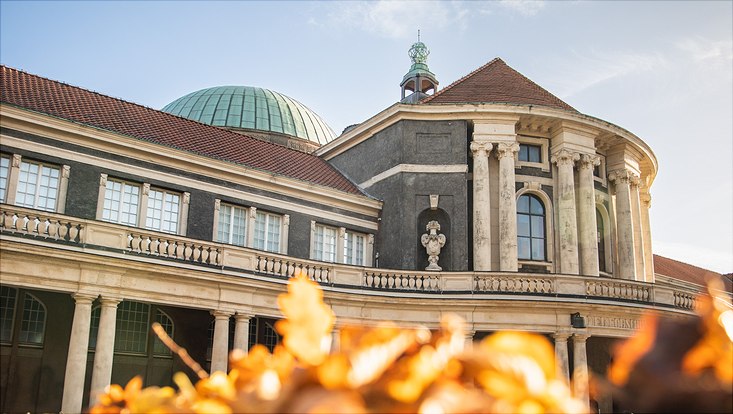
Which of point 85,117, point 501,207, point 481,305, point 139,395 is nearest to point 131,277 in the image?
point 85,117

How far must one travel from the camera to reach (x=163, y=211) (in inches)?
1080

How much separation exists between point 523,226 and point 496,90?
291 inches

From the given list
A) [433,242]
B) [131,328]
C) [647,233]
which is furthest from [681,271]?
[131,328]

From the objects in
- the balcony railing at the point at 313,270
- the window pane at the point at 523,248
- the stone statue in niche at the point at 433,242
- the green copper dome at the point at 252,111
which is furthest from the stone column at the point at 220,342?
the green copper dome at the point at 252,111

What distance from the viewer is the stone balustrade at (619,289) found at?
2842cm

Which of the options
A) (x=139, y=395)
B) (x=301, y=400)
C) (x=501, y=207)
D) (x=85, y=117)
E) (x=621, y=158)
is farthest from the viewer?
(x=621, y=158)

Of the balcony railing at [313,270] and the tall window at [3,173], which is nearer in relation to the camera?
the balcony railing at [313,270]

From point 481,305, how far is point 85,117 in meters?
16.0

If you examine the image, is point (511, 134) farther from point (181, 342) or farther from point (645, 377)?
point (645, 377)

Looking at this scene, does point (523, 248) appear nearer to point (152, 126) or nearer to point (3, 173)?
Result: point (152, 126)

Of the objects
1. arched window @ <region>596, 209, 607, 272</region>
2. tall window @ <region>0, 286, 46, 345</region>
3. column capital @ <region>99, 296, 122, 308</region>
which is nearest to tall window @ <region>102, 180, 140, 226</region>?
tall window @ <region>0, 286, 46, 345</region>

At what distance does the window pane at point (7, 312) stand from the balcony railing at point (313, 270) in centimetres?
429

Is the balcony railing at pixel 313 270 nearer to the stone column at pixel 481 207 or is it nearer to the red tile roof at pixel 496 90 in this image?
the stone column at pixel 481 207

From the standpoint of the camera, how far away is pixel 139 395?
177cm
